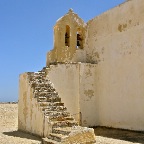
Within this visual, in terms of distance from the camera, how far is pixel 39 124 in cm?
820

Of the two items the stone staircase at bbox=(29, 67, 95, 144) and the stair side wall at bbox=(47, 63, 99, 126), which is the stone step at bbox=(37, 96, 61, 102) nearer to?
the stone staircase at bbox=(29, 67, 95, 144)

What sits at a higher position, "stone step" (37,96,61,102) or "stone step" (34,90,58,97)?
"stone step" (34,90,58,97)

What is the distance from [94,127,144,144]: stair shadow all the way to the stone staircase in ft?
5.30

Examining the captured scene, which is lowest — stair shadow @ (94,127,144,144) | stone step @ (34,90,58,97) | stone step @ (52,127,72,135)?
stair shadow @ (94,127,144,144)

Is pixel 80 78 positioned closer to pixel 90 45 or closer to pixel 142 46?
pixel 90 45

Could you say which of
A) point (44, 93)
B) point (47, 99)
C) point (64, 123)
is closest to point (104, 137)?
point (64, 123)

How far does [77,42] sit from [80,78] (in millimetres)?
3386

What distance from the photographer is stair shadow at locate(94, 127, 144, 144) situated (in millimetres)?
8164

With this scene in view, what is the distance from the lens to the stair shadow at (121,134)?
816 cm

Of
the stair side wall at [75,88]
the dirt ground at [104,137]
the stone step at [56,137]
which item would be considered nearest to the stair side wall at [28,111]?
the dirt ground at [104,137]

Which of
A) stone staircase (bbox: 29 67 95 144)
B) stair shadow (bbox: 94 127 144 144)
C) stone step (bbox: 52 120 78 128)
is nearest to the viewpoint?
stone staircase (bbox: 29 67 95 144)

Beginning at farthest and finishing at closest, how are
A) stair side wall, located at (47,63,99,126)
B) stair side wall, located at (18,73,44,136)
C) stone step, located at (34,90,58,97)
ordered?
stair side wall, located at (47,63,99,126)
stone step, located at (34,90,58,97)
stair side wall, located at (18,73,44,136)

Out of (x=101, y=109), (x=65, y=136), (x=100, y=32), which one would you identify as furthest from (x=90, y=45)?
(x=65, y=136)

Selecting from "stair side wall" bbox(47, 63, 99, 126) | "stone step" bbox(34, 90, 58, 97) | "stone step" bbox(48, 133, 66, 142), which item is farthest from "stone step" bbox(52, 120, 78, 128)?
"stair side wall" bbox(47, 63, 99, 126)
